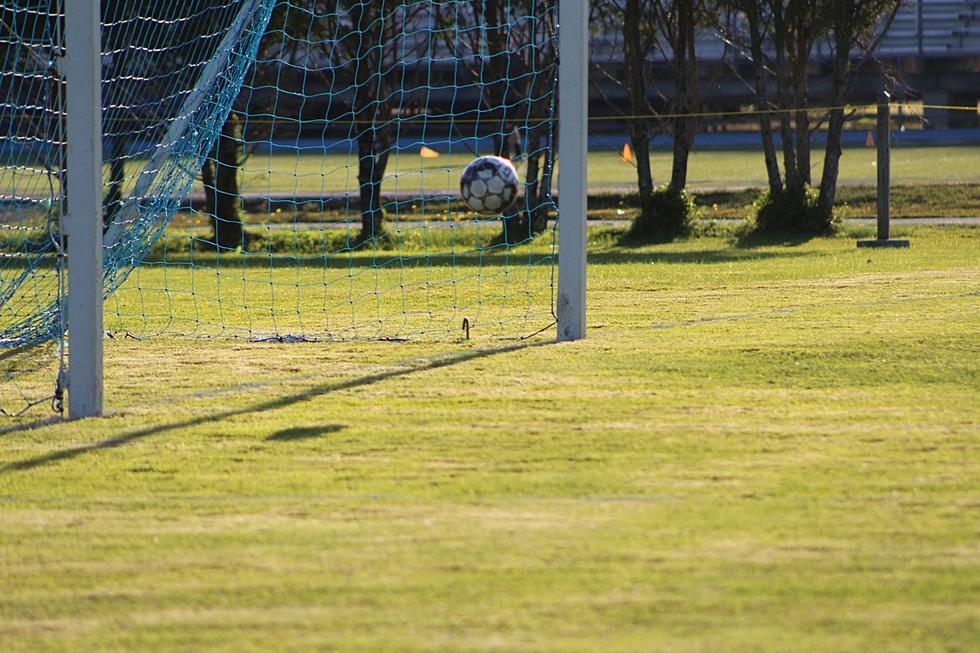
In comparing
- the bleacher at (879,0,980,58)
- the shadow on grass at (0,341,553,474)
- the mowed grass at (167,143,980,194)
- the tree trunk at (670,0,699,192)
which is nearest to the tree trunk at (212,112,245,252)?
the mowed grass at (167,143,980,194)

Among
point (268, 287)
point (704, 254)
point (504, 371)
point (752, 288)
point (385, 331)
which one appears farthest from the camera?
point (704, 254)

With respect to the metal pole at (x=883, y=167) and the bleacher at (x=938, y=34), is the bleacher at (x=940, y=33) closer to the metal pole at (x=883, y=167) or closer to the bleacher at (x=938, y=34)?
the bleacher at (x=938, y=34)

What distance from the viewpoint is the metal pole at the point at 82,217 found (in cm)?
722

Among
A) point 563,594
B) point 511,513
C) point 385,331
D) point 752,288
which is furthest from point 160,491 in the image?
point 752,288

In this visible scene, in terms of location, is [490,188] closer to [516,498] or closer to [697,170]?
[516,498]

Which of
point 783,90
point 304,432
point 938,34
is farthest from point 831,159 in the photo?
point 938,34

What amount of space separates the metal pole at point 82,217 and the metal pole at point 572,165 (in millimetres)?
3482

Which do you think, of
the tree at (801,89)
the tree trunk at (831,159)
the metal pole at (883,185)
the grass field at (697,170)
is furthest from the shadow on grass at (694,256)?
the grass field at (697,170)

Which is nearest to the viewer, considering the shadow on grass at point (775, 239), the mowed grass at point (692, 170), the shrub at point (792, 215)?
the shadow on grass at point (775, 239)

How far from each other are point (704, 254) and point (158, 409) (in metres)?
10.5

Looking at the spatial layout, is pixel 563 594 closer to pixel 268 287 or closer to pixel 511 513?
pixel 511 513

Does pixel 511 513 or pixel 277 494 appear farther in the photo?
pixel 277 494

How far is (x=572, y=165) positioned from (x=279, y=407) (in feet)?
10.5

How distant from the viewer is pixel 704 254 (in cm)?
1675
